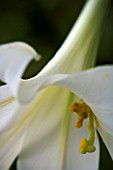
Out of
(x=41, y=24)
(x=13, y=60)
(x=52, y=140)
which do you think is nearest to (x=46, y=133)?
(x=52, y=140)

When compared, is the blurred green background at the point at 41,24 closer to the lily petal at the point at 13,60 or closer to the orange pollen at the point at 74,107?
the orange pollen at the point at 74,107

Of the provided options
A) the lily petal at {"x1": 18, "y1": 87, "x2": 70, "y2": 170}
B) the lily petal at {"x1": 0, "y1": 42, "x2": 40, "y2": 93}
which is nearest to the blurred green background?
the lily petal at {"x1": 18, "y1": 87, "x2": 70, "y2": 170}

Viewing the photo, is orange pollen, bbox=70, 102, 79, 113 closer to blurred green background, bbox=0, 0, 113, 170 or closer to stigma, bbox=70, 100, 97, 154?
stigma, bbox=70, 100, 97, 154

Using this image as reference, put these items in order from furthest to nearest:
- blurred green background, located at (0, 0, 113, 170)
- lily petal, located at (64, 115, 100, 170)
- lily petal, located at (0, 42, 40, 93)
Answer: blurred green background, located at (0, 0, 113, 170), lily petal, located at (64, 115, 100, 170), lily petal, located at (0, 42, 40, 93)

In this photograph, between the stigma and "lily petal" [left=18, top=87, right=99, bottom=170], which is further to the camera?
"lily petal" [left=18, top=87, right=99, bottom=170]

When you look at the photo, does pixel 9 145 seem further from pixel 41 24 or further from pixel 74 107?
pixel 41 24

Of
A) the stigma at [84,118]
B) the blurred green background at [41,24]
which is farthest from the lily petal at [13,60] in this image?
the blurred green background at [41,24]
